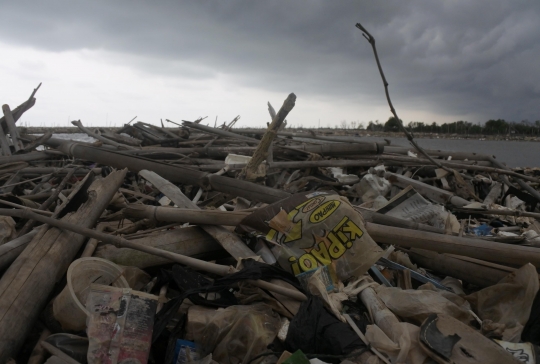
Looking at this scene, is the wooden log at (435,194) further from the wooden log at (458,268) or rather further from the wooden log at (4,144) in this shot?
the wooden log at (4,144)

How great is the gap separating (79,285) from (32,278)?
301 mm

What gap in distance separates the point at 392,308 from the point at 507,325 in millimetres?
697

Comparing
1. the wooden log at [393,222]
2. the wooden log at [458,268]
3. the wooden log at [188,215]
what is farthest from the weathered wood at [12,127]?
the wooden log at [458,268]

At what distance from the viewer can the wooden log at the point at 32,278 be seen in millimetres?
2221

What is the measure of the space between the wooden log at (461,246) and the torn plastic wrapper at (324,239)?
0.28 m

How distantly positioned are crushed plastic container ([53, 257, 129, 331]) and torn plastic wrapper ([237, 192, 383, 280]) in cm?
110

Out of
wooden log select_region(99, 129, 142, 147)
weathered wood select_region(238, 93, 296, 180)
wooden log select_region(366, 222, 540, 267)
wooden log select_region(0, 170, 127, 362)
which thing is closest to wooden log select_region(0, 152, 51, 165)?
wooden log select_region(99, 129, 142, 147)

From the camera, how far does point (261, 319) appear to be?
92.6 inches

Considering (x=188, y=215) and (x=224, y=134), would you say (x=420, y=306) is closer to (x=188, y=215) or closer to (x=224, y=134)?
(x=188, y=215)

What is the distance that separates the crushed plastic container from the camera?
232 centimetres

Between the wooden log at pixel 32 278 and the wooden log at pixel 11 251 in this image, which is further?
the wooden log at pixel 11 251

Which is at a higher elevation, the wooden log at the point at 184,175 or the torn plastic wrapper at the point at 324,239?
the wooden log at the point at 184,175

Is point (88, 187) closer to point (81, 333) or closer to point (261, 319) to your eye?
point (81, 333)

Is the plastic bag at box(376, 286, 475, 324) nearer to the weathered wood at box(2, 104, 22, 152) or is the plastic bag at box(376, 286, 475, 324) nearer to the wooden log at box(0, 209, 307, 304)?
the wooden log at box(0, 209, 307, 304)
